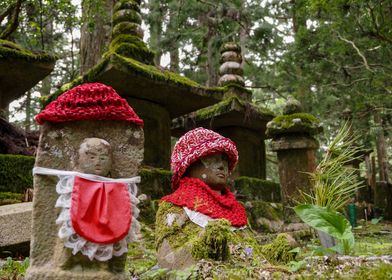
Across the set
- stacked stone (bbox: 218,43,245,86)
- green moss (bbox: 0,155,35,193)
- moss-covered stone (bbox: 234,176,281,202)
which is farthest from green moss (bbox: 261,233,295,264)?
stacked stone (bbox: 218,43,245,86)

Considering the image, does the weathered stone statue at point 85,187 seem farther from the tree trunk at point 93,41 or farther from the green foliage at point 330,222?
the tree trunk at point 93,41

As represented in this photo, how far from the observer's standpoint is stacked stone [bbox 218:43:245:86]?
1013cm

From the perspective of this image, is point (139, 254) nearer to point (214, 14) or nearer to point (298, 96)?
point (298, 96)

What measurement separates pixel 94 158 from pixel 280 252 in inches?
61.2

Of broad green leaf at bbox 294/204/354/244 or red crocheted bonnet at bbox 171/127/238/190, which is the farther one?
red crocheted bonnet at bbox 171/127/238/190

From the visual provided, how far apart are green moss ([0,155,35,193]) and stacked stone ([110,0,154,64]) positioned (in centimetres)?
259

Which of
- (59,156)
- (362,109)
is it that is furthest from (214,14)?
(59,156)

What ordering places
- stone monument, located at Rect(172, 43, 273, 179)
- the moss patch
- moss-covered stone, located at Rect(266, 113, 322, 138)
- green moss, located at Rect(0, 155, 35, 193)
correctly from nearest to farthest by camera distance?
green moss, located at Rect(0, 155, 35, 193), moss-covered stone, located at Rect(266, 113, 322, 138), the moss patch, stone monument, located at Rect(172, 43, 273, 179)

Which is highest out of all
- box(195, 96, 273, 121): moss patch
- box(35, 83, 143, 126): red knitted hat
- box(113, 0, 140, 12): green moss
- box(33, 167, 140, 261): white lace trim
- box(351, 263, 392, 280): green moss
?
box(113, 0, 140, 12): green moss

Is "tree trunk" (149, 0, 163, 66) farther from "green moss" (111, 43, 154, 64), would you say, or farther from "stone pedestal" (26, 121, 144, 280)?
"stone pedestal" (26, 121, 144, 280)

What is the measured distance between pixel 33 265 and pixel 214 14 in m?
12.0

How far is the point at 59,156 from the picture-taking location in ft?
9.69

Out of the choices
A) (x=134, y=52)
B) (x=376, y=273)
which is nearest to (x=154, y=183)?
(x=134, y=52)

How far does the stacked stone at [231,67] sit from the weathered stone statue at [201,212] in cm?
625
